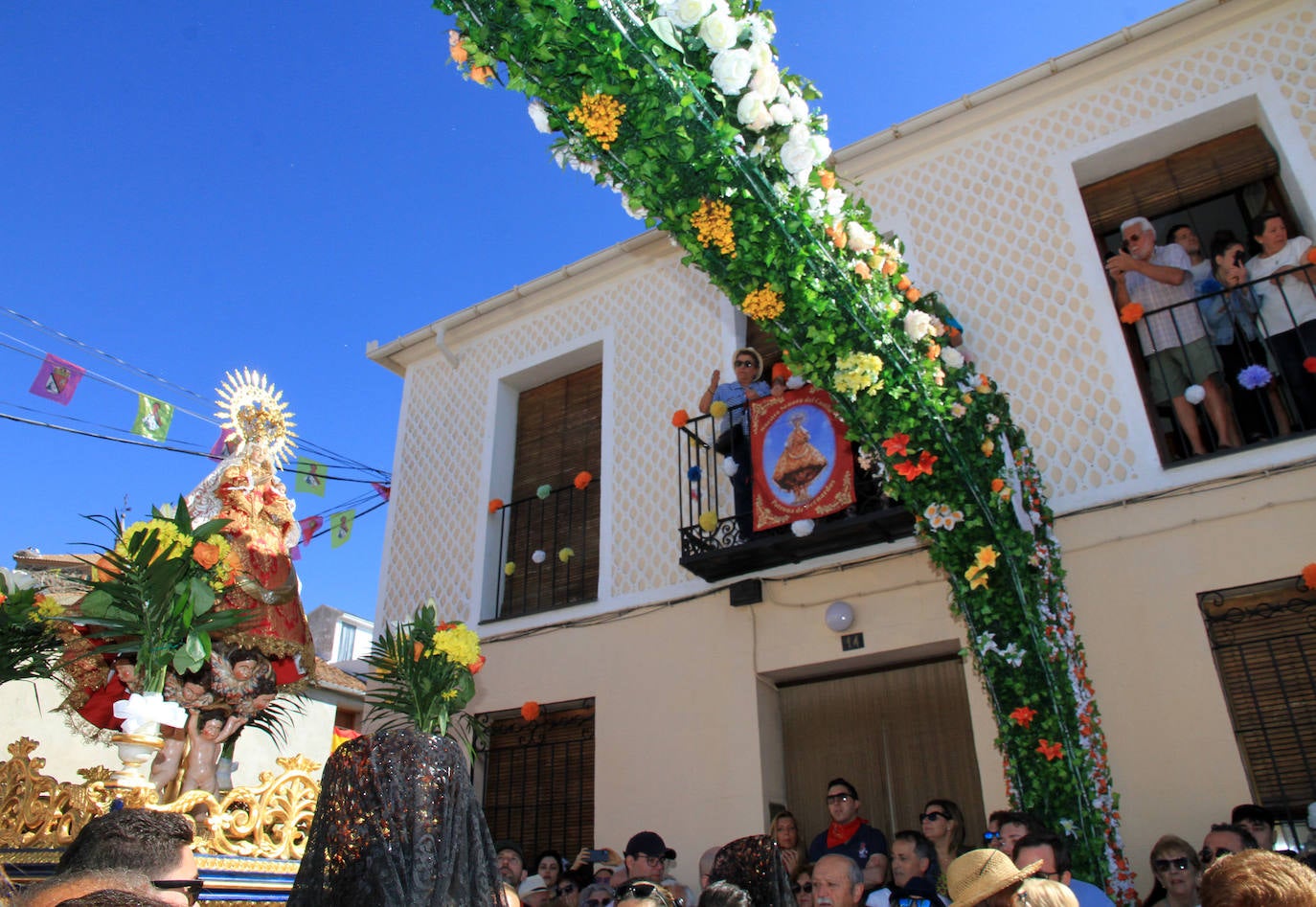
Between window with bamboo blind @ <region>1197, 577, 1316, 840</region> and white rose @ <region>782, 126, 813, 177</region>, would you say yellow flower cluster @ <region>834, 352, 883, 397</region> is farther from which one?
window with bamboo blind @ <region>1197, 577, 1316, 840</region>

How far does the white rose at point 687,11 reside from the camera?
3557 millimetres

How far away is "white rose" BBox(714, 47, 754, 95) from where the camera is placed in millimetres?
3658

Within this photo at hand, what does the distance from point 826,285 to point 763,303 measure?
0.92ft

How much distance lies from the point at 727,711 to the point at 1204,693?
2.92m

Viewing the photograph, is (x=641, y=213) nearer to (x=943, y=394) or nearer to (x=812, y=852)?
(x=943, y=394)

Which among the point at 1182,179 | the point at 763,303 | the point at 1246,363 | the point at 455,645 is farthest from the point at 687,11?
the point at 1182,179

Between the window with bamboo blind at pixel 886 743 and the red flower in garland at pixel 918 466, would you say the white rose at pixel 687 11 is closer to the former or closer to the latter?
the red flower in garland at pixel 918 466

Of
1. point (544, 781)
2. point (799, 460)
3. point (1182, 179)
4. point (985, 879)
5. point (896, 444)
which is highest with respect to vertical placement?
point (1182, 179)

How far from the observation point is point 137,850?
7.05 feet

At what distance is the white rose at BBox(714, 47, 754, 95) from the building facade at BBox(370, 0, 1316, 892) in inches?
136

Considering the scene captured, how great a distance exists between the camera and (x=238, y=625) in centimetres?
444

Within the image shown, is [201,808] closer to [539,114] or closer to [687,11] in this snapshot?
[539,114]

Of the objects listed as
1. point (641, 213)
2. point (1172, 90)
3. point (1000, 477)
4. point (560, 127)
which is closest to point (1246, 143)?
point (1172, 90)

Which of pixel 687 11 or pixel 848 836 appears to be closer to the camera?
pixel 687 11
